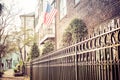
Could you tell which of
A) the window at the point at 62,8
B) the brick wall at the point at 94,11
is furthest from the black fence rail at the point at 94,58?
the window at the point at 62,8

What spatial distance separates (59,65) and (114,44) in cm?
313

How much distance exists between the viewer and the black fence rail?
3.57 metres

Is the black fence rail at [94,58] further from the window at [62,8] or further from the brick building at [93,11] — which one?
the window at [62,8]

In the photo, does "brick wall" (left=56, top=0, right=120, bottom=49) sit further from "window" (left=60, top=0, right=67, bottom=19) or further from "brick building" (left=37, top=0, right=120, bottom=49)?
"window" (left=60, top=0, right=67, bottom=19)

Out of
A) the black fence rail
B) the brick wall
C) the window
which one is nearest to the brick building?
the brick wall

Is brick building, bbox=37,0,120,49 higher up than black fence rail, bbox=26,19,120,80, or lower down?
higher up

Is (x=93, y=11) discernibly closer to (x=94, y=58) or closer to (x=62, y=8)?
(x=94, y=58)

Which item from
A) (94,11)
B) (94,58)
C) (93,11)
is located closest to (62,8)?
(93,11)

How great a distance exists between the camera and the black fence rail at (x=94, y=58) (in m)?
3.57

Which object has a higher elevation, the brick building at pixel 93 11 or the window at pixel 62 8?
the window at pixel 62 8

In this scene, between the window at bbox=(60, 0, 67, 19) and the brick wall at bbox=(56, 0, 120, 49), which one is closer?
the brick wall at bbox=(56, 0, 120, 49)

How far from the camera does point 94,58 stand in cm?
421

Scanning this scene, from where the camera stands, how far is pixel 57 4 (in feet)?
72.8

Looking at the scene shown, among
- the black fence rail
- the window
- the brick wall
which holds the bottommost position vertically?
the black fence rail
